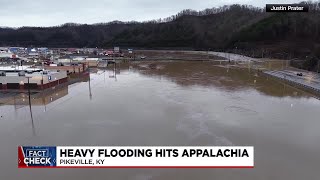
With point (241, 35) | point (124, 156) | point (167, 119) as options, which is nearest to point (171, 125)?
point (167, 119)

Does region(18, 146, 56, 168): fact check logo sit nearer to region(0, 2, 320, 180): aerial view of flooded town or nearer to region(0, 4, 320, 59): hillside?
region(0, 2, 320, 180): aerial view of flooded town

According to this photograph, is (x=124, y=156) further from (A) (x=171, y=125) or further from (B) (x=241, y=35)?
(B) (x=241, y=35)

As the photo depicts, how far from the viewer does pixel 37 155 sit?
44.2 feet

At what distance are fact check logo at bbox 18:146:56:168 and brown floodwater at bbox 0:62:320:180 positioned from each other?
3.86ft

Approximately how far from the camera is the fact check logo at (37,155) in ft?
42.9

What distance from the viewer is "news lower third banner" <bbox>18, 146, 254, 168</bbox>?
498 inches

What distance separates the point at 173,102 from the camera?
32406mm

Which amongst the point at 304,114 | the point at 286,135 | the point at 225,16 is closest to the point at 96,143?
the point at 286,135

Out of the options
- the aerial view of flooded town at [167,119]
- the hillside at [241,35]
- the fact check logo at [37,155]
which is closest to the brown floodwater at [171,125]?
the aerial view of flooded town at [167,119]

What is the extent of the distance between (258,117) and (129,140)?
39.8 feet

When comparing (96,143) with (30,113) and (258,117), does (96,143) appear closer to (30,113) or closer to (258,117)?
(30,113)

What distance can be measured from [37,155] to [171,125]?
39.0 feet

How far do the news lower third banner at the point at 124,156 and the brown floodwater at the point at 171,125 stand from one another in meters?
1.35

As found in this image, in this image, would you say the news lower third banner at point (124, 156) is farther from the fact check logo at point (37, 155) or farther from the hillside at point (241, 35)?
the hillside at point (241, 35)
